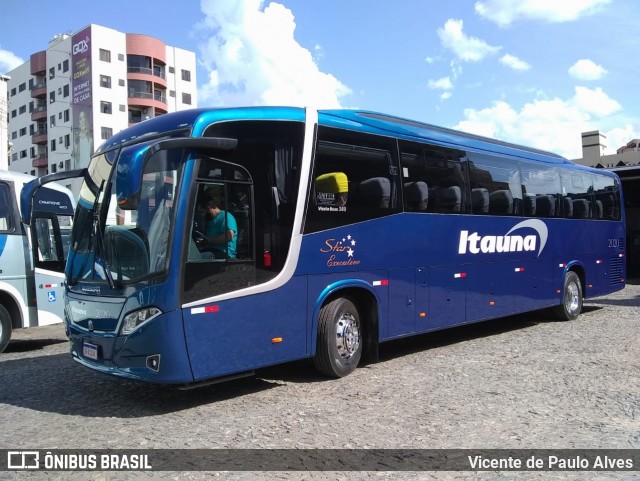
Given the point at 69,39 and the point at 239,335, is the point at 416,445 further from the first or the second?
the point at 69,39

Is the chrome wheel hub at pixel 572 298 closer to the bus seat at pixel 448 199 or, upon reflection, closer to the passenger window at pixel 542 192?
the passenger window at pixel 542 192

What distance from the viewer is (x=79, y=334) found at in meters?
6.49

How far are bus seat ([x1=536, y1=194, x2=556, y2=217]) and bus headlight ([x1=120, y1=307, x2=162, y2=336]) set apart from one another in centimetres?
853

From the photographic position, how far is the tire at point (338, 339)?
23.5 ft

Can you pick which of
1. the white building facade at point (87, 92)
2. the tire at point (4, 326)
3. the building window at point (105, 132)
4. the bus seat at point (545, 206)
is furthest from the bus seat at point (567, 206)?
the building window at point (105, 132)

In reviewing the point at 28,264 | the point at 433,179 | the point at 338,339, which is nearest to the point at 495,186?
the point at 433,179

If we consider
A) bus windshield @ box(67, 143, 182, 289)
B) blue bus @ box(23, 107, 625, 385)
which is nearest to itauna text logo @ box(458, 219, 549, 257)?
blue bus @ box(23, 107, 625, 385)

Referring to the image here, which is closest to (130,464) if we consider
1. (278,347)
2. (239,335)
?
(239,335)

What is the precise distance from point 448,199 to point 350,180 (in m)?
2.35

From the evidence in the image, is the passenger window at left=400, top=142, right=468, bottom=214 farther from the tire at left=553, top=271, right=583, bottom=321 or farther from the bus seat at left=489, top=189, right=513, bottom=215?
the tire at left=553, top=271, right=583, bottom=321

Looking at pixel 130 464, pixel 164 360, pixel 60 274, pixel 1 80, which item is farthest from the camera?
pixel 1 80

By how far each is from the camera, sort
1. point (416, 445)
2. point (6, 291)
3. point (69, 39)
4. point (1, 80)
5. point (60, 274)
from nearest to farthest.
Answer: point (416, 445), point (6, 291), point (60, 274), point (1, 80), point (69, 39)

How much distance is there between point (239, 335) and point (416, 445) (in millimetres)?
2201

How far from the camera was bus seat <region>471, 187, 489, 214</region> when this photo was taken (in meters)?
9.77
